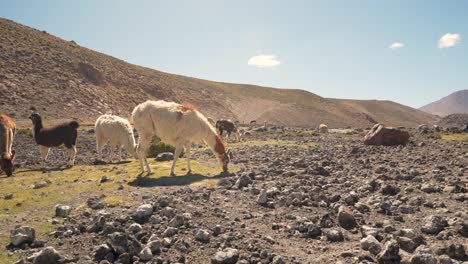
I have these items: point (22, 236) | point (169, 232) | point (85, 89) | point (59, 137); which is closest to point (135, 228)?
point (169, 232)

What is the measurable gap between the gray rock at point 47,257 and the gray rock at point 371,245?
613 cm

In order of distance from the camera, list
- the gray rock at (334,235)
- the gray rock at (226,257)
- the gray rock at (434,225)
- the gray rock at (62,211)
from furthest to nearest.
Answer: the gray rock at (62,211) → the gray rock at (434,225) → the gray rock at (334,235) → the gray rock at (226,257)

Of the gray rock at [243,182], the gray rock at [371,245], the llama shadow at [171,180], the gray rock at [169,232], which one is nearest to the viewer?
the gray rock at [371,245]

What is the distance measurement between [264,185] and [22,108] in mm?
60278

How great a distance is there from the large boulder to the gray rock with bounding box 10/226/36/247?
2546 centimetres

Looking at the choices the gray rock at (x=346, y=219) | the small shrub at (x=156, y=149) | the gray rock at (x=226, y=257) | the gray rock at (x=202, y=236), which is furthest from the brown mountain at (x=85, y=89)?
the gray rock at (x=346, y=219)

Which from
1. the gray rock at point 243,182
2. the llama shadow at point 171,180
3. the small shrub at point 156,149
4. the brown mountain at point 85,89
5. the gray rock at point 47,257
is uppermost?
the brown mountain at point 85,89

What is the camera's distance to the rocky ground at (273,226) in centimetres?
719

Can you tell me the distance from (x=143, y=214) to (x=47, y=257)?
2544 millimetres

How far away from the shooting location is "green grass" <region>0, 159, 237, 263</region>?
32.5ft

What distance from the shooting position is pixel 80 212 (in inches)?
403

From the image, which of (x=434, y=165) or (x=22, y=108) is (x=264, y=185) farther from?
(x=22, y=108)

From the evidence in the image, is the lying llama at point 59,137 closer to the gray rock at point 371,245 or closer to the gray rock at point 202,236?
the gray rock at point 202,236

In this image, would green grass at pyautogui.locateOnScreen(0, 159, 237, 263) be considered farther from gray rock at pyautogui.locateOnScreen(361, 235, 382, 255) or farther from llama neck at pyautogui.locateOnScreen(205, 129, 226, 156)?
gray rock at pyautogui.locateOnScreen(361, 235, 382, 255)
